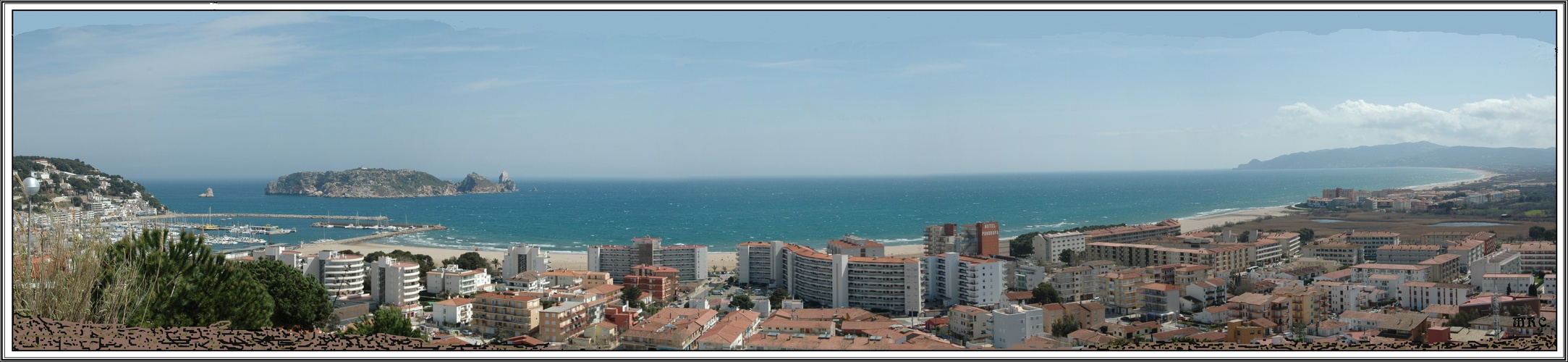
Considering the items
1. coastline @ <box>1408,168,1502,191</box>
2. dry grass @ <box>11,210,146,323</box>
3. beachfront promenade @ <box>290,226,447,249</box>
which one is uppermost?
coastline @ <box>1408,168,1502,191</box>

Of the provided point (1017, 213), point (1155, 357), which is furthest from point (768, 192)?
point (1155, 357)

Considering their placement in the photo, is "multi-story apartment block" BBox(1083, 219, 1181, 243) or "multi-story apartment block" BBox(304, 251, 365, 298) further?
"multi-story apartment block" BBox(1083, 219, 1181, 243)

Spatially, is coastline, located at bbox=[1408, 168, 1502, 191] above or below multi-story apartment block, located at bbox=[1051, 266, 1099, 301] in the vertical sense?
above

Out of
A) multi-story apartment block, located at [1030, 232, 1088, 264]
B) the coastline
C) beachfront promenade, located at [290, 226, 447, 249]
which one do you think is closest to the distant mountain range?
the coastline

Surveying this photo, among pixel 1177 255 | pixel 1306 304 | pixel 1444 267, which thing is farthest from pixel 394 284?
pixel 1444 267

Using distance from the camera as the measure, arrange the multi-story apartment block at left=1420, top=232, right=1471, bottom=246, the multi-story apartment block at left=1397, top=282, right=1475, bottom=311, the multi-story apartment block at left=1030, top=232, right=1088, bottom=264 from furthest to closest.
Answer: the multi-story apartment block at left=1030, top=232, right=1088, bottom=264
the multi-story apartment block at left=1420, top=232, right=1471, bottom=246
the multi-story apartment block at left=1397, top=282, right=1475, bottom=311

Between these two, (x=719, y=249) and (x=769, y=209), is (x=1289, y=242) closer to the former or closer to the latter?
(x=719, y=249)

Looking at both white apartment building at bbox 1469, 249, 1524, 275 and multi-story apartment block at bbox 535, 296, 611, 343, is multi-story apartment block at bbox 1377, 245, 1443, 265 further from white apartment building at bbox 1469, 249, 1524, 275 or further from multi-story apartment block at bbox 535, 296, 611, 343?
multi-story apartment block at bbox 535, 296, 611, 343
